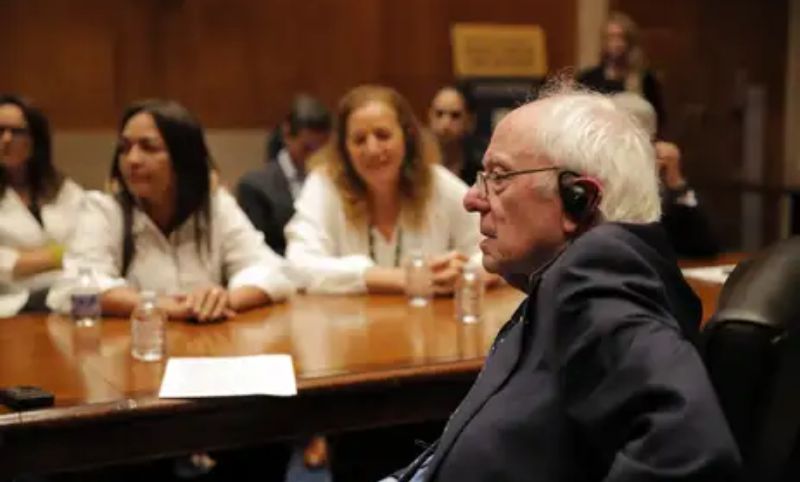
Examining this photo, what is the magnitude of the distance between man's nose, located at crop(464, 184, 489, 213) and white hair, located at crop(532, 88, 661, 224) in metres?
0.14

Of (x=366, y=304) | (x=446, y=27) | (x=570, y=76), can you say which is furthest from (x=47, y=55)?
(x=570, y=76)

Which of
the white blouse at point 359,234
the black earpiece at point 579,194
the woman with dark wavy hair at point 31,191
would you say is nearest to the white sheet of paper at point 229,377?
the black earpiece at point 579,194

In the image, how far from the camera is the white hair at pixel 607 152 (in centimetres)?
135

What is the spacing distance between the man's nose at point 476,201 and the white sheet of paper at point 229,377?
59 centimetres

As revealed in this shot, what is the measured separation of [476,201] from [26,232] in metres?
2.40

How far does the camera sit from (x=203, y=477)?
3.05m

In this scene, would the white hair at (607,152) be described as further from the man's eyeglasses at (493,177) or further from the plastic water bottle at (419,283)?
the plastic water bottle at (419,283)

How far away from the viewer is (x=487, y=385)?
132 cm

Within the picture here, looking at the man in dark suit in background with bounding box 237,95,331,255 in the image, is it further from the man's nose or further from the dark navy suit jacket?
the dark navy suit jacket

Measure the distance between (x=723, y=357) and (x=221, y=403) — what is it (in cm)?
98

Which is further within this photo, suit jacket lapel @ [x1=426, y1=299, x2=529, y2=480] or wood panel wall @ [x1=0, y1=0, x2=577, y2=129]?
wood panel wall @ [x1=0, y1=0, x2=577, y2=129]

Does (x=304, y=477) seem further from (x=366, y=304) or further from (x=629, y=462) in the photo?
(x=629, y=462)

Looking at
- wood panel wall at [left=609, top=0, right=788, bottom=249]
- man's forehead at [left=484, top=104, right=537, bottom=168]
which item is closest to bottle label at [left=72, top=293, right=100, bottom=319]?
man's forehead at [left=484, top=104, right=537, bottom=168]

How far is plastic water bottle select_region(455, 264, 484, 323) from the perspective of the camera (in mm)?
2582
